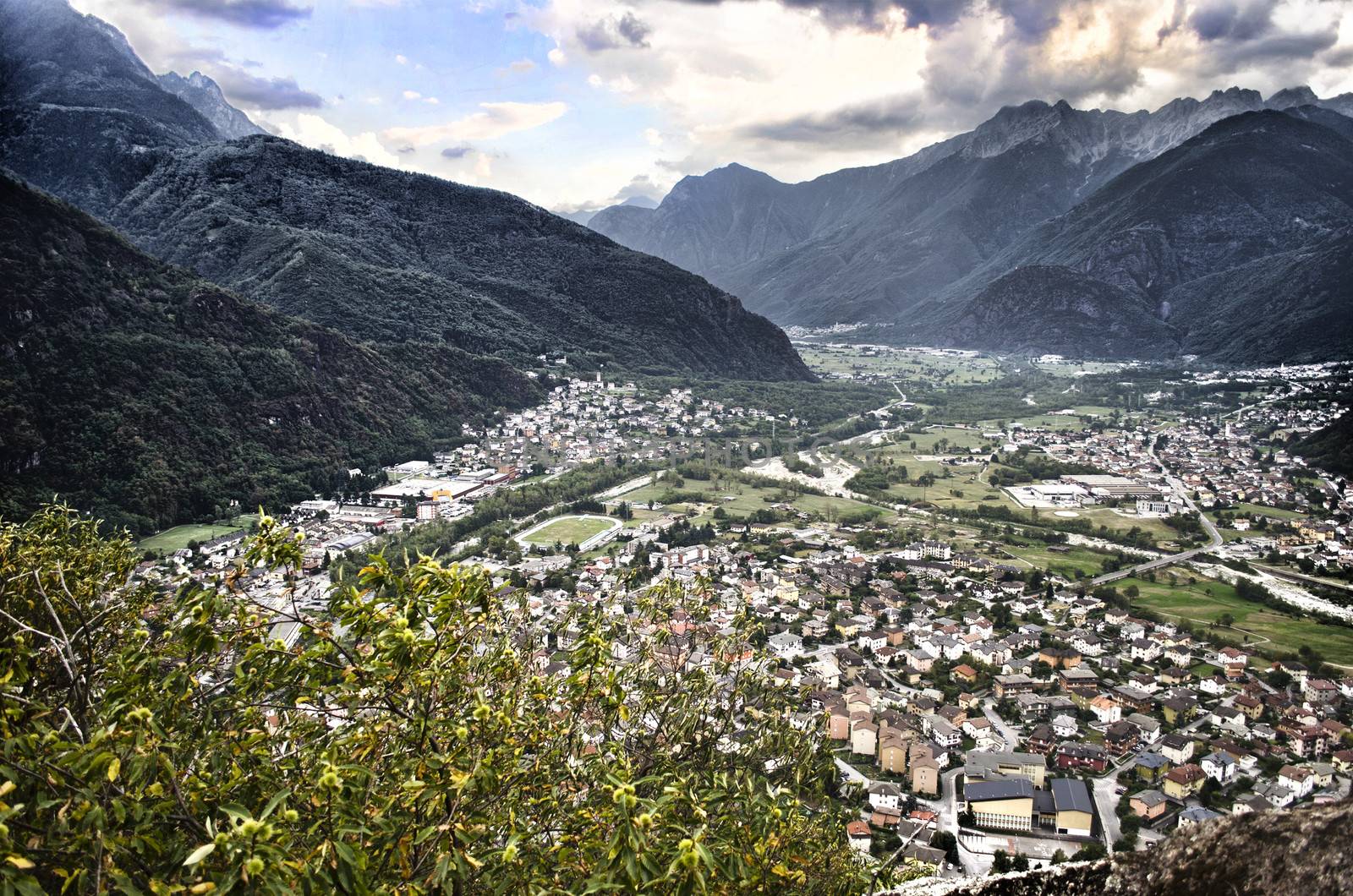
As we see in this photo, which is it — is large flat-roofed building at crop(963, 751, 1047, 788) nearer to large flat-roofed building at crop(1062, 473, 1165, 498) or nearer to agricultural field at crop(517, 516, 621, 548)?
agricultural field at crop(517, 516, 621, 548)

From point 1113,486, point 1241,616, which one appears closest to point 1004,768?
point 1241,616

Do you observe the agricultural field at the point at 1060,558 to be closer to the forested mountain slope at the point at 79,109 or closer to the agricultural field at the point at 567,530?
the agricultural field at the point at 567,530

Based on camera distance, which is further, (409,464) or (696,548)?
(409,464)

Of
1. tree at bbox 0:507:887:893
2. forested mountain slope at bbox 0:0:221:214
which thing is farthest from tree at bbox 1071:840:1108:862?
A: forested mountain slope at bbox 0:0:221:214

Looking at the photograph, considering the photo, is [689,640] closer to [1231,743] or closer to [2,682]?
[2,682]

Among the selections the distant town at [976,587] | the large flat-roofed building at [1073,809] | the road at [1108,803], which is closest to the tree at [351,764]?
the distant town at [976,587]

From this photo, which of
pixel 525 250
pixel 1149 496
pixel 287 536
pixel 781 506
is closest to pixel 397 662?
pixel 287 536
